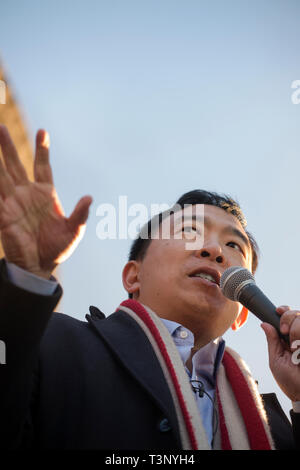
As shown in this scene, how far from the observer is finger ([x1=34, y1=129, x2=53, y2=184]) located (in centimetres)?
169

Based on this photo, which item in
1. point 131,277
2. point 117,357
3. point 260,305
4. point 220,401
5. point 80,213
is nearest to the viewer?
point 80,213

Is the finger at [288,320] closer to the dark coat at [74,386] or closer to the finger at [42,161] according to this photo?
the dark coat at [74,386]

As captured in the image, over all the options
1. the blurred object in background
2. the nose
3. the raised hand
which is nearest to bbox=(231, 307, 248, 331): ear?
the nose

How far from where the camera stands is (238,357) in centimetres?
264

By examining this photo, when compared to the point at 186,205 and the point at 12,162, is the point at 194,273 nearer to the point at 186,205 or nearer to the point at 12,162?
the point at 186,205

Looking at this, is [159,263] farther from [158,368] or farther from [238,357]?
[158,368]

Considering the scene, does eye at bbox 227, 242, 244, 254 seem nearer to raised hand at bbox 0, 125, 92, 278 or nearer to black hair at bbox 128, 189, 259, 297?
black hair at bbox 128, 189, 259, 297

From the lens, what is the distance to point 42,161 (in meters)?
1.69

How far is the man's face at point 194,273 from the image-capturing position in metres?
2.51

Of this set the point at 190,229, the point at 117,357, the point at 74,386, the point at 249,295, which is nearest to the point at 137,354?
the point at 117,357

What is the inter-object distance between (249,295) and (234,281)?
0.13m

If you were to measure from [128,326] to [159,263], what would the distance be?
63 cm
